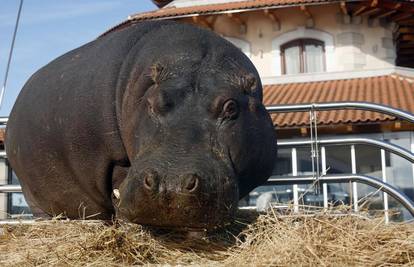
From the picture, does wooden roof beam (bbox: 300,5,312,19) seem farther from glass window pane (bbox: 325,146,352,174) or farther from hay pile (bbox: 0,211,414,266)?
hay pile (bbox: 0,211,414,266)

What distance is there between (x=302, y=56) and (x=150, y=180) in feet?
48.3

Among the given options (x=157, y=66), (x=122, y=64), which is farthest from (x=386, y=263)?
(x=122, y=64)

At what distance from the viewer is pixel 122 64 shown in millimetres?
3955

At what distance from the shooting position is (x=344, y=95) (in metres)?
13.8

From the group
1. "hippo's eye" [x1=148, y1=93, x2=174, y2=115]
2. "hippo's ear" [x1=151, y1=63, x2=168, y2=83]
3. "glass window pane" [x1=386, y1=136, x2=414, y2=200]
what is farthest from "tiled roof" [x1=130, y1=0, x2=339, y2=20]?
"hippo's eye" [x1=148, y1=93, x2=174, y2=115]

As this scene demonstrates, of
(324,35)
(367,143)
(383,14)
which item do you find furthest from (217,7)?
(367,143)

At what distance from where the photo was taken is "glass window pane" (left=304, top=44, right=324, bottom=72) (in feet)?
55.0

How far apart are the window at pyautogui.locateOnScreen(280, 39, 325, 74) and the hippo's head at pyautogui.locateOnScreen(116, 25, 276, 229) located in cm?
1307

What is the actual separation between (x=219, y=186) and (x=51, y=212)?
204 centimetres

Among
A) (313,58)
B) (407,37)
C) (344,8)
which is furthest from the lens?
Answer: (407,37)

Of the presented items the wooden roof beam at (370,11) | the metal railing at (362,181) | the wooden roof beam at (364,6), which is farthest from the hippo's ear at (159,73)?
the wooden roof beam at (370,11)

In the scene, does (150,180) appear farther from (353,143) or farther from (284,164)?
(284,164)

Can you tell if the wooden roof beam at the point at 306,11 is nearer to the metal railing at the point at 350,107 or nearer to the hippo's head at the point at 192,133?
the metal railing at the point at 350,107

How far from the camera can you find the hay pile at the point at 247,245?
8.67 feet
